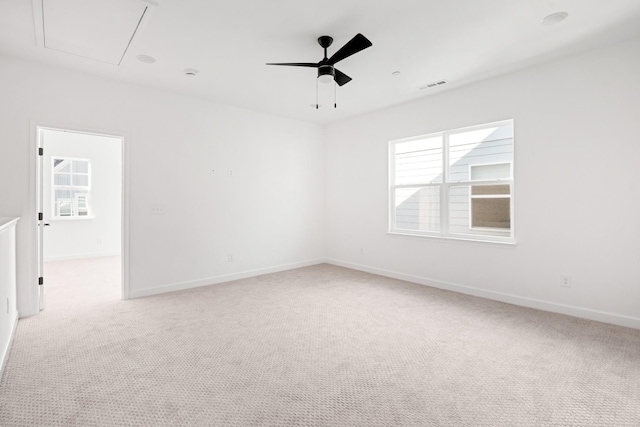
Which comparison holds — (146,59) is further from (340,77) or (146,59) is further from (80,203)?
(80,203)

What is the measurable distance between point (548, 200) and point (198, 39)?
3981 mm

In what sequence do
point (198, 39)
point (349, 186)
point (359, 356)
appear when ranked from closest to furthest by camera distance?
point (359, 356)
point (198, 39)
point (349, 186)

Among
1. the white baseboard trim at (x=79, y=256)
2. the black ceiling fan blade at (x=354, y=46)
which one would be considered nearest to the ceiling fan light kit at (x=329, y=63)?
the black ceiling fan blade at (x=354, y=46)

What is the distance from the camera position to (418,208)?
194 inches

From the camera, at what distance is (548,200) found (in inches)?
140

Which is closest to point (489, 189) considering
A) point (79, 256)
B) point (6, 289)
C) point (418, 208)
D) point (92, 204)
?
point (418, 208)

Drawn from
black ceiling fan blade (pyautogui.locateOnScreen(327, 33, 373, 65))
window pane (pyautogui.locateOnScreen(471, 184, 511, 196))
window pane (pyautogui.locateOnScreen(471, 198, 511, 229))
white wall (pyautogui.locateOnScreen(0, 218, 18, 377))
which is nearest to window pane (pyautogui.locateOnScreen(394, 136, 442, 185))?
window pane (pyautogui.locateOnScreen(471, 184, 511, 196))

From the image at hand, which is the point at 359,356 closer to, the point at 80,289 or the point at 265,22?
the point at 265,22

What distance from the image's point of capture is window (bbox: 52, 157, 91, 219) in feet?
22.1

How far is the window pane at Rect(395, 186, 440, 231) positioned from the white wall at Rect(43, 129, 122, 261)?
5.84m

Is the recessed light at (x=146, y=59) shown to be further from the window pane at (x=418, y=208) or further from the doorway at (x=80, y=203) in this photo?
the window pane at (x=418, y=208)

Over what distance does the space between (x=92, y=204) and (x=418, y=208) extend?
22.7ft

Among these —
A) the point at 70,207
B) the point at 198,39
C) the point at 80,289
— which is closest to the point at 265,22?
the point at 198,39

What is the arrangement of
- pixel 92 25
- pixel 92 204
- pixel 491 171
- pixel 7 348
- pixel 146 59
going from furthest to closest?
pixel 92 204, pixel 491 171, pixel 146 59, pixel 92 25, pixel 7 348
